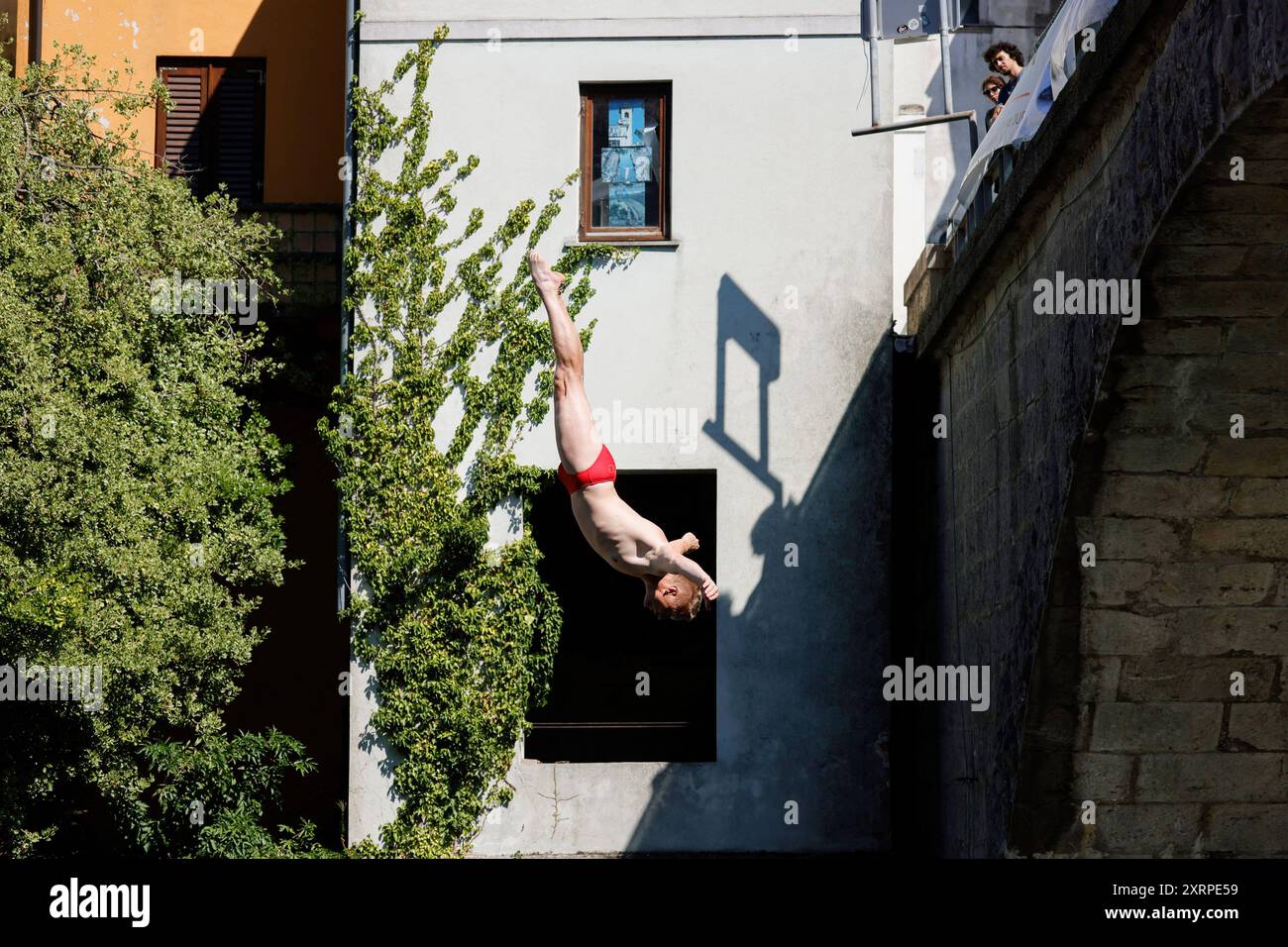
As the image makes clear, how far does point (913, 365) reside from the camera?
14844 millimetres

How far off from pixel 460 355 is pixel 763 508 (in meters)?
2.70

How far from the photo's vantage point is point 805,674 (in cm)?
1459

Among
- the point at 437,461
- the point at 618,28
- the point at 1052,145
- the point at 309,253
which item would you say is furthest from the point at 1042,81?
the point at 309,253

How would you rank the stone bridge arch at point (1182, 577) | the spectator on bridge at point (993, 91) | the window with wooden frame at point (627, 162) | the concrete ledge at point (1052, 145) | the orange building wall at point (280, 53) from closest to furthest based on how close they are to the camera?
the concrete ledge at point (1052, 145) < the stone bridge arch at point (1182, 577) < the spectator on bridge at point (993, 91) < the window with wooden frame at point (627, 162) < the orange building wall at point (280, 53)

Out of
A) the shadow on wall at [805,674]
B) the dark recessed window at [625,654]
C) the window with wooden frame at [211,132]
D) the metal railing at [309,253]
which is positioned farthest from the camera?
the window with wooden frame at [211,132]

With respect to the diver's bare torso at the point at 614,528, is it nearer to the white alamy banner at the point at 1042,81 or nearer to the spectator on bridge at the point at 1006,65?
the white alamy banner at the point at 1042,81

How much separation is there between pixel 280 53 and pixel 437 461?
4813 mm

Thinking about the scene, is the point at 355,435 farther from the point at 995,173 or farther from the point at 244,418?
the point at 995,173

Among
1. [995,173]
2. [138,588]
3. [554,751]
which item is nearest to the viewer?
[995,173]

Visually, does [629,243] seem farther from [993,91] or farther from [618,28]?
[993,91]

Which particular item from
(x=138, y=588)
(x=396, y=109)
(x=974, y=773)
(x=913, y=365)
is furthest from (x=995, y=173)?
(x=138, y=588)

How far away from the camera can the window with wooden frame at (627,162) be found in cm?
1525

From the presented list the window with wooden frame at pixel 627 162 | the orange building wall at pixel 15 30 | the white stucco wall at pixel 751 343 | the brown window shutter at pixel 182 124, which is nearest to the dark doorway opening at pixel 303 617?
the brown window shutter at pixel 182 124

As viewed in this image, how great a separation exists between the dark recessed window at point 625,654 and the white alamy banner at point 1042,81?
14.5 ft
